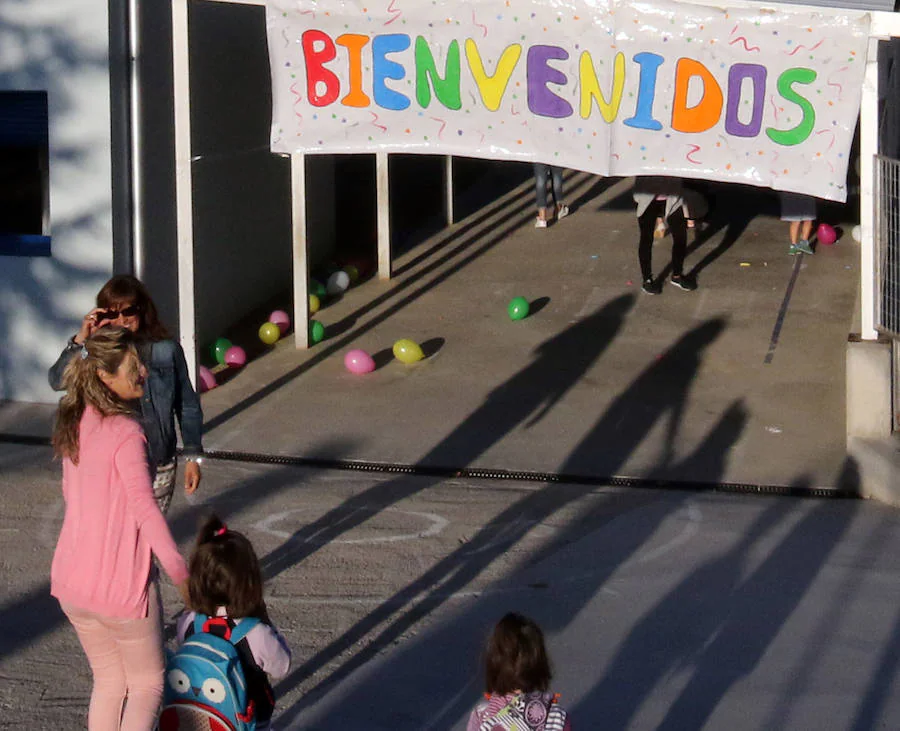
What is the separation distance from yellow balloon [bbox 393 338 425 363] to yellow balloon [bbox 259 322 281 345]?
1.22 meters

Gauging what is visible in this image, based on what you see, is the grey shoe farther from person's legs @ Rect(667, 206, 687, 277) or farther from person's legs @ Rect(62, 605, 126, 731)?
person's legs @ Rect(62, 605, 126, 731)

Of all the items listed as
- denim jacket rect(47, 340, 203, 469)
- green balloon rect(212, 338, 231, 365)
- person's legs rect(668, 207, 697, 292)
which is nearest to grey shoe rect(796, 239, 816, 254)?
person's legs rect(668, 207, 697, 292)

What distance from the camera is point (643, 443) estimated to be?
31.4 ft

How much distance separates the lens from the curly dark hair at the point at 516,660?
404 cm

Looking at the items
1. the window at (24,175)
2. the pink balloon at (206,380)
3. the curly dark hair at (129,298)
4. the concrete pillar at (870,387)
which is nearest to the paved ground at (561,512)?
the pink balloon at (206,380)

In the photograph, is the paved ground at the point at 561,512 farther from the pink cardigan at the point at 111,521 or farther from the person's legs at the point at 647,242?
the pink cardigan at the point at 111,521

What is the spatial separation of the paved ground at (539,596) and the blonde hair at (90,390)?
1.61m

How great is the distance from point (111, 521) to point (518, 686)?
4.61 ft

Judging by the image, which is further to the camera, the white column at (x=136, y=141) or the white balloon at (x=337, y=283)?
the white balloon at (x=337, y=283)

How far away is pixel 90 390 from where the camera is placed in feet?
14.7

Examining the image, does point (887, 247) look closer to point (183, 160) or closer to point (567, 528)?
point (567, 528)

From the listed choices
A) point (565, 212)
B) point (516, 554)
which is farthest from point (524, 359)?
point (565, 212)

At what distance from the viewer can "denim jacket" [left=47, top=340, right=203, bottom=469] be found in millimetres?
6051

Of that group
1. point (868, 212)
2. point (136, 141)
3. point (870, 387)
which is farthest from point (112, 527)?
point (136, 141)
